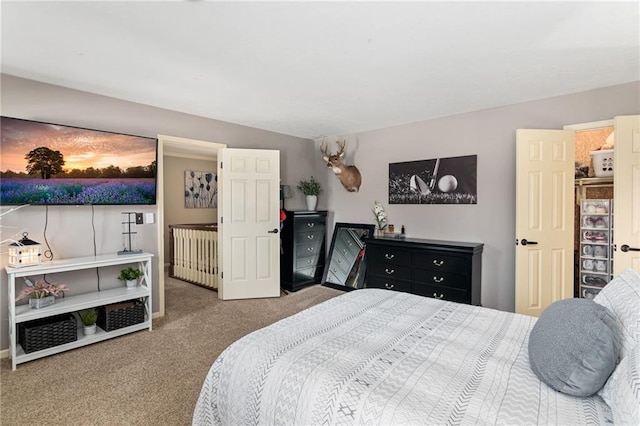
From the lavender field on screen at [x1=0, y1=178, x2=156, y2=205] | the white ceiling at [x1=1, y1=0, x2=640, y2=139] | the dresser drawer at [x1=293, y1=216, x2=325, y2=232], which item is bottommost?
the dresser drawer at [x1=293, y1=216, x2=325, y2=232]

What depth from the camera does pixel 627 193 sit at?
2.75 meters

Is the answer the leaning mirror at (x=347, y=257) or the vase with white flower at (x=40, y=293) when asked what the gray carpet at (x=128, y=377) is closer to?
the vase with white flower at (x=40, y=293)

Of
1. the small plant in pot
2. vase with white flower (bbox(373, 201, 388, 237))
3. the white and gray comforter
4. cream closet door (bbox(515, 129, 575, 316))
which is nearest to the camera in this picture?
the white and gray comforter

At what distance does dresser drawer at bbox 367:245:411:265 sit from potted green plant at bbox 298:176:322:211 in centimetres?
136

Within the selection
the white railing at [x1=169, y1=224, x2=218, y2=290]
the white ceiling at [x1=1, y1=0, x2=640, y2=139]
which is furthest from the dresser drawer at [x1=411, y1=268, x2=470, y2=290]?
the white railing at [x1=169, y1=224, x2=218, y2=290]

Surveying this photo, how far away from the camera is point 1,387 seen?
2230 millimetres

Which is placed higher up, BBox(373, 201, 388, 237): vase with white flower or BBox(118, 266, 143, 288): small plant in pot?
BBox(373, 201, 388, 237): vase with white flower

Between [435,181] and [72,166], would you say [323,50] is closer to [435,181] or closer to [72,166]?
[435,181]

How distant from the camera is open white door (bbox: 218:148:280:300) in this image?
425 centimetres

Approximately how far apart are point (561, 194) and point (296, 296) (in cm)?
340

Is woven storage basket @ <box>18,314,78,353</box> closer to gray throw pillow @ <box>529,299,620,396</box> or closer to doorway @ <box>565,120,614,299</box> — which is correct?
gray throw pillow @ <box>529,299,620,396</box>

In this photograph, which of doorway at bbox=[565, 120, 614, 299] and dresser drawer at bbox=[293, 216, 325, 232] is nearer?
doorway at bbox=[565, 120, 614, 299]

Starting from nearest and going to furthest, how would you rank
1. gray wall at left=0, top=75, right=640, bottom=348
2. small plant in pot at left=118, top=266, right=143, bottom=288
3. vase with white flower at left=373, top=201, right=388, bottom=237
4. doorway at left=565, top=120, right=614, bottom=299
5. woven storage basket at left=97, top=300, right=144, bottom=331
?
1. gray wall at left=0, top=75, right=640, bottom=348
2. woven storage basket at left=97, top=300, right=144, bottom=331
3. small plant in pot at left=118, top=266, right=143, bottom=288
4. doorway at left=565, top=120, right=614, bottom=299
5. vase with white flower at left=373, top=201, right=388, bottom=237

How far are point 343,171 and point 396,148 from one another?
84 cm
